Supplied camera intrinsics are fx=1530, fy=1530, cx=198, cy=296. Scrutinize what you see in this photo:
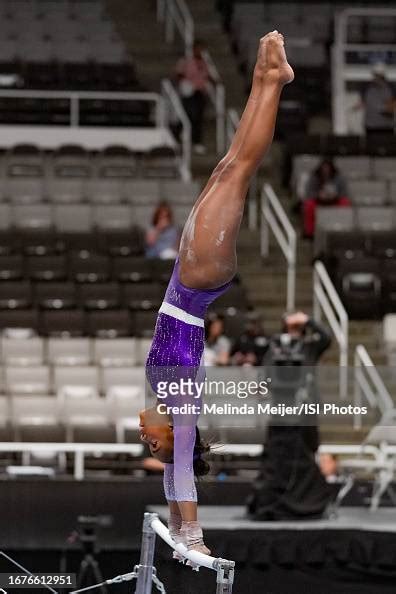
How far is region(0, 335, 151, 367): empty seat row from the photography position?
12.8m

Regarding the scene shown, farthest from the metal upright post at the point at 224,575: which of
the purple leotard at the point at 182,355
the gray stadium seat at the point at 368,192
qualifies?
the gray stadium seat at the point at 368,192

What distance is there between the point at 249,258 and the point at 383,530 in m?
6.79

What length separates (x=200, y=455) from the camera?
6027 millimetres

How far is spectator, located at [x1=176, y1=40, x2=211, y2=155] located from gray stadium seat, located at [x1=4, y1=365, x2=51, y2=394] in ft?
18.0

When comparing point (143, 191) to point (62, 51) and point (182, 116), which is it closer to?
point (182, 116)

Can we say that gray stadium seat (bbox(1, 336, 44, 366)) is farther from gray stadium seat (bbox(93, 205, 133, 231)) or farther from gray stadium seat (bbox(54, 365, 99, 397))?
gray stadium seat (bbox(93, 205, 133, 231))

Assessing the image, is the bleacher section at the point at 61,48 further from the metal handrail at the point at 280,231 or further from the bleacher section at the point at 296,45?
the metal handrail at the point at 280,231

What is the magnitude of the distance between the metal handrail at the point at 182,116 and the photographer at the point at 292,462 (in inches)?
268

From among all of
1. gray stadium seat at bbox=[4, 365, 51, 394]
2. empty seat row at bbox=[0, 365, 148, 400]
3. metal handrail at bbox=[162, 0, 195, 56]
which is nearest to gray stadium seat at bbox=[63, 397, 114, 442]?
empty seat row at bbox=[0, 365, 148, 400]

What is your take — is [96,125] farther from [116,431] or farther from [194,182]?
[116,431]

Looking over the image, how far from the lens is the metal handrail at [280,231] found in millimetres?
14547

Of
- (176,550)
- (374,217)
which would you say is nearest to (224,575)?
(176,550)

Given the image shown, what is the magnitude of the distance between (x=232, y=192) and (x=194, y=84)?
11.2 m

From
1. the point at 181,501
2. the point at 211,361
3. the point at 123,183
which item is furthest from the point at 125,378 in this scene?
the point at 181,501
